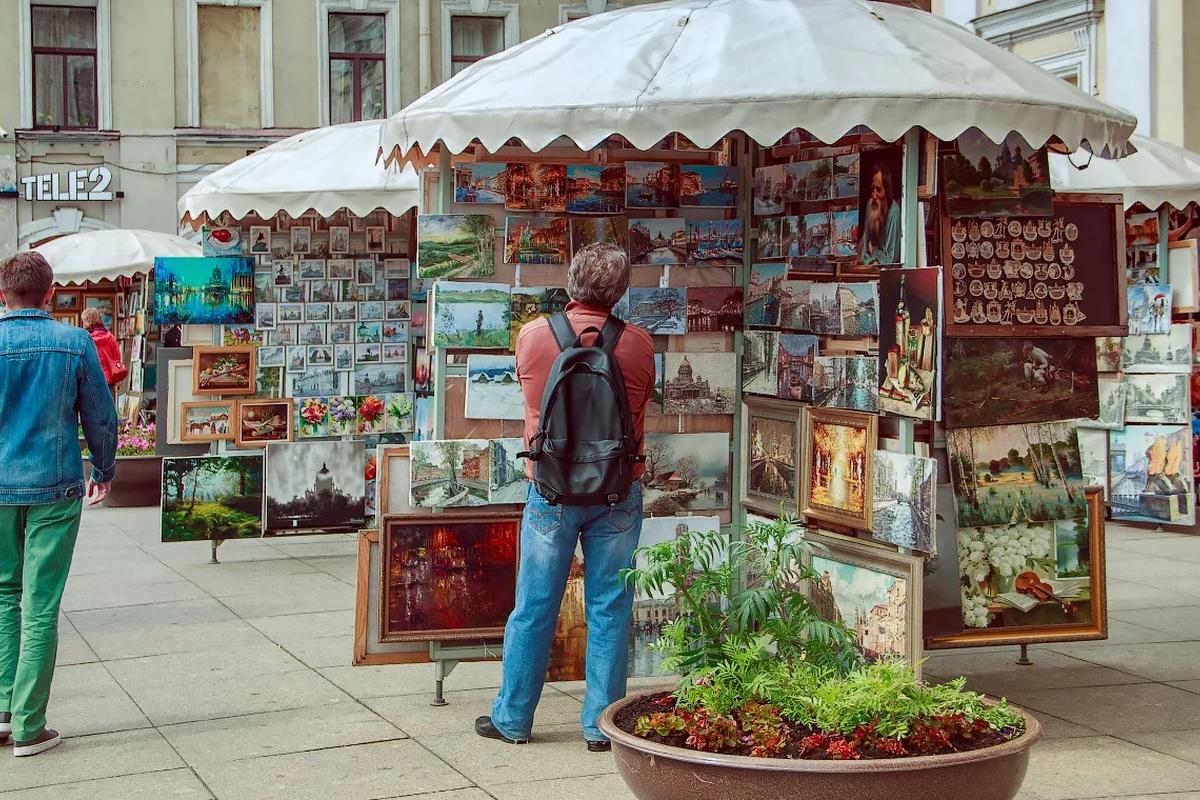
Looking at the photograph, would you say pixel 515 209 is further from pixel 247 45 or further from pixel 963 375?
pixel 247 45

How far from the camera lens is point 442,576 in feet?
22.7

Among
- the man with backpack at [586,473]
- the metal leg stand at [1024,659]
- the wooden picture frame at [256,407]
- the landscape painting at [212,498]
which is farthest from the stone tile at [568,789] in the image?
the wooden picture frame at [256,407]

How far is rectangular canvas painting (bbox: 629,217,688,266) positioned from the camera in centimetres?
710

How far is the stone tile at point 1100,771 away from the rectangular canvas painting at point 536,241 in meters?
2.69

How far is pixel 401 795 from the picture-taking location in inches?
222

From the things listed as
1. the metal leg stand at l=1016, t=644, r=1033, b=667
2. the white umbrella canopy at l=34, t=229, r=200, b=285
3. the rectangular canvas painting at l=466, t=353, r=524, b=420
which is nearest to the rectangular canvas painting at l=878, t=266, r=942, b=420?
the rectangular canvas painting at l=466, t=353, r=524, b=420

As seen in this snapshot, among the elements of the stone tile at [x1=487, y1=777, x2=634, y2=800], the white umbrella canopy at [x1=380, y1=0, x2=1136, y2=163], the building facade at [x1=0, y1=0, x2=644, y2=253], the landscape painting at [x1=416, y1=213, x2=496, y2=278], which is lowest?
the stone tile at [x1=487, y1=777, x2=634, y2=800]

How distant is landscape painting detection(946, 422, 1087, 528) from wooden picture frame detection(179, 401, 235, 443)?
617 cm

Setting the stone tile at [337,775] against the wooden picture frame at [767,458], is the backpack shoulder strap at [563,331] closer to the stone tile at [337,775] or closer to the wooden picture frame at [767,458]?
the wooden picture frame at [767,458]

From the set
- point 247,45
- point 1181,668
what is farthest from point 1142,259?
point 247,45

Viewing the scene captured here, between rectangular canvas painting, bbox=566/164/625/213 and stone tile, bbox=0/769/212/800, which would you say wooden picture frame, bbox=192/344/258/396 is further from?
stone tile, bbox=0/769/212/800

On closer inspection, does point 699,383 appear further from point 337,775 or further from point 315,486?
point 315,486

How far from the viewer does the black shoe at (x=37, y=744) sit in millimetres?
6227

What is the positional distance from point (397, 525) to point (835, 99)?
7.94 feet
